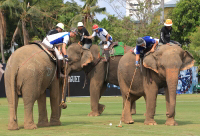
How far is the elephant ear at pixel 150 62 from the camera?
44.7 feet

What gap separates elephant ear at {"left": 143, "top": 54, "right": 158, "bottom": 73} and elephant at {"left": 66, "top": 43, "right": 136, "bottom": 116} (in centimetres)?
520

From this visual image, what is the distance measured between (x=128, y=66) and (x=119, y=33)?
28.8 m

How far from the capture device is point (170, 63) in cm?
1322

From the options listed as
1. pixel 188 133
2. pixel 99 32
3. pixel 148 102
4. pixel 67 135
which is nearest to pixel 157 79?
pixel 148 102

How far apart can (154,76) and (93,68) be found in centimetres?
570

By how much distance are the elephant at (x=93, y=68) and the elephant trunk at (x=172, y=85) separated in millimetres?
5912

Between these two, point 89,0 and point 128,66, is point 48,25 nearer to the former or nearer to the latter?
point 89,0

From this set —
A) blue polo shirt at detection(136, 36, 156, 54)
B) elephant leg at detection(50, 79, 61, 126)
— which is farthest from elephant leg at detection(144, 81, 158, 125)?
elephant leg at detection(50, 79, 61, 126)

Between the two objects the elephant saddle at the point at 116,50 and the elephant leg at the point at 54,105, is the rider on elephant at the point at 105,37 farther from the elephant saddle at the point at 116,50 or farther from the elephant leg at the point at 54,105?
the elephant leg at the point at 54,105

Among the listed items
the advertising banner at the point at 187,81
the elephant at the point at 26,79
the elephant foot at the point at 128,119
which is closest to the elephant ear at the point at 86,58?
the elephant foot at the point at 128,119

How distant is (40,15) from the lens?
54.0 meters

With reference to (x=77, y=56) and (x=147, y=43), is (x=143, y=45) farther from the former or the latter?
(x=77, y=56)

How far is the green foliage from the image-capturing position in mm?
51325

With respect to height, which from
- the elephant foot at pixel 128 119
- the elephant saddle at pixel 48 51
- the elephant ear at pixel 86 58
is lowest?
the elephant foot at pixel 128 119
